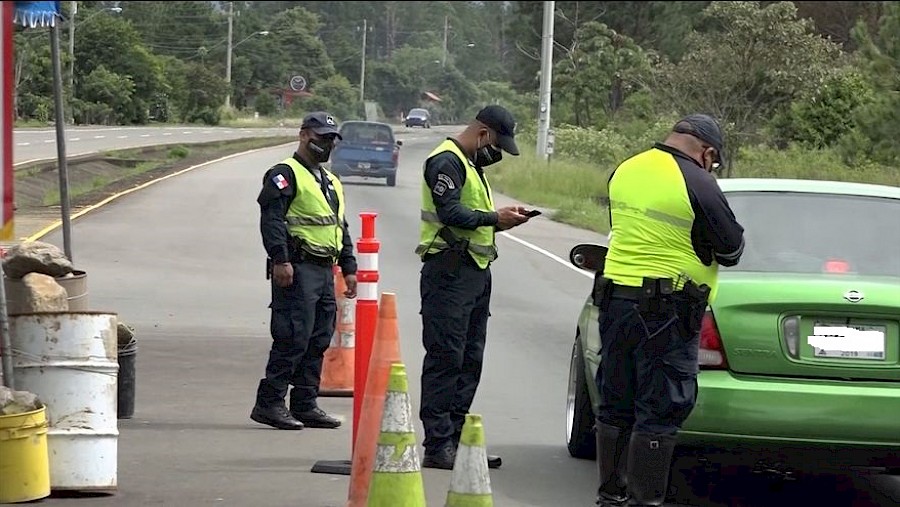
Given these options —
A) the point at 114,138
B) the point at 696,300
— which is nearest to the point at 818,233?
the point at 696,300

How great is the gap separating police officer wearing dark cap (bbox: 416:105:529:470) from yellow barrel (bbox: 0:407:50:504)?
6.73ft

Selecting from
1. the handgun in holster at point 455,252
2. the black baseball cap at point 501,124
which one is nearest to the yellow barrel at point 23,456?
the handgun in holster at point 455,252

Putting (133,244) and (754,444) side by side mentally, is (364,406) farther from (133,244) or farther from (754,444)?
(133,244)

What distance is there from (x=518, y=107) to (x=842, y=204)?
62744mm

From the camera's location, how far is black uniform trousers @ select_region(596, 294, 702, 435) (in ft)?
20.5

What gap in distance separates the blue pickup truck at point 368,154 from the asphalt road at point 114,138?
14.7ft

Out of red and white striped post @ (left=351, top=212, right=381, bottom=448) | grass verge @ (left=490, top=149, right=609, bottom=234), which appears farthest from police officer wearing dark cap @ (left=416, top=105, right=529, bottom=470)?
grass verge @ (left=490, top=149, right=609, bottom=234)

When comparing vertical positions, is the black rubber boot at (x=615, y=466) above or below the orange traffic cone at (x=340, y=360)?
above

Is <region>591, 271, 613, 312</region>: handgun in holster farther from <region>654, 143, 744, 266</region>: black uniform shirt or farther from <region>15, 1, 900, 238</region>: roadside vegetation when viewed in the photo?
<region>15, 1, 900, 238</region>: roadside vegetation

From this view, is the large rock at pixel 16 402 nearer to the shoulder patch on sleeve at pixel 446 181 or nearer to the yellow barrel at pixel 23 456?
the yellow barrel at pixel 23 456

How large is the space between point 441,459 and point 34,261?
2.36m

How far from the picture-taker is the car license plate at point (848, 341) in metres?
6.53

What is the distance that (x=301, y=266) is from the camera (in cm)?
866

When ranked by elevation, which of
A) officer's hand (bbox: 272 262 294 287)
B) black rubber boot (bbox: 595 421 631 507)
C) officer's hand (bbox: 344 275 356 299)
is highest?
officer's hand (bbox: 272 262 294 287)
